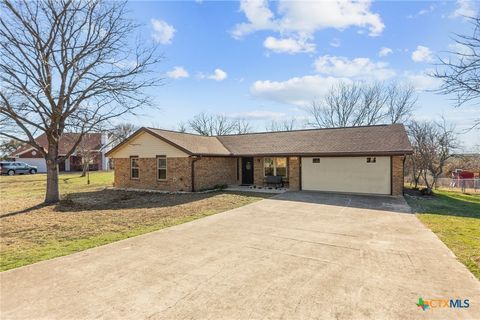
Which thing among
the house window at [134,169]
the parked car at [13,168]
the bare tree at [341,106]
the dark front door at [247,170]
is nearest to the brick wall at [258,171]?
the dark front door at [247,170]

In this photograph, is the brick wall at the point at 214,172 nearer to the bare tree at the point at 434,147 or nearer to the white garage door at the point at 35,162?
the bare tree at the point at 434,147

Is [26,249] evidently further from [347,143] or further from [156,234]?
[347,143]

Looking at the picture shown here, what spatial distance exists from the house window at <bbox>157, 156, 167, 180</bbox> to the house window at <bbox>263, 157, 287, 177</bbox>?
6.45 meters

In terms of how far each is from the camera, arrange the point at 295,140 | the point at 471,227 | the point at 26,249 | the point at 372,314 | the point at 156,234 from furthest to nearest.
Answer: the point at 295,140
the point at 471,227
the point at 156,234
the point at 26,249
the point at 372,314

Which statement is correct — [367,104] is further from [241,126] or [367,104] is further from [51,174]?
[51,174]

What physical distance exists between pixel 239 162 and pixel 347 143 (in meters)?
7.41

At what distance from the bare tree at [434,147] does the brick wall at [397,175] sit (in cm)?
451

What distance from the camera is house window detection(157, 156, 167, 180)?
16.5 metres

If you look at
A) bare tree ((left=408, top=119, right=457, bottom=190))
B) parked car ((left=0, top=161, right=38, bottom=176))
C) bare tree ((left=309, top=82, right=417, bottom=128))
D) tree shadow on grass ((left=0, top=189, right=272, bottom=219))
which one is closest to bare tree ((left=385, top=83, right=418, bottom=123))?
bare tree ((left=309, top=82, right=417, bottom=128))

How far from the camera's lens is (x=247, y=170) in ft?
62.7

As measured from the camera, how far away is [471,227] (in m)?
7.77

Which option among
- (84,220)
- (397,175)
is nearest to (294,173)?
(397,175)

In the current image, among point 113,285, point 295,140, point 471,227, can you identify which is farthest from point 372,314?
point 295,140

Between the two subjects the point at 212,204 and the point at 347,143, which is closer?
the point at 212,204
